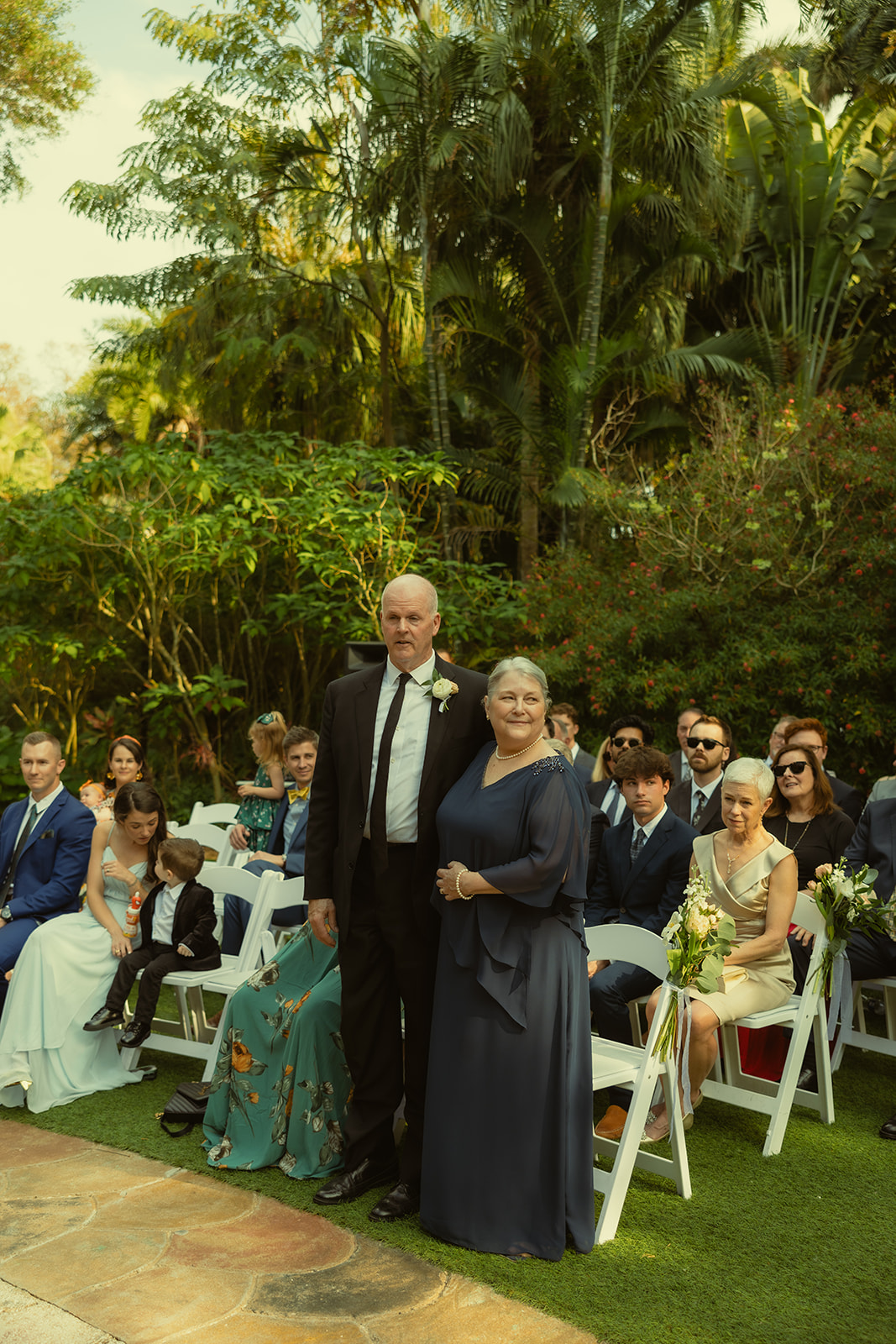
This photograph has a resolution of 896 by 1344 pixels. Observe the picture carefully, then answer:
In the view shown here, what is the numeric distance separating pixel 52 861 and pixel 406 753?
9.05ft

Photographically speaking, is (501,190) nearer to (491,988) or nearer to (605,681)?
(605,681)

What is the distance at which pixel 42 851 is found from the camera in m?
5.80

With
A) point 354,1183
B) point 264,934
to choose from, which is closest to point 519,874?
point 354,1183

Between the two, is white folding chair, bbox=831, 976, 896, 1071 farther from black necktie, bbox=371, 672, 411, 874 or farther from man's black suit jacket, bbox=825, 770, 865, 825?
black necktie, bbox=371, 672, 411, 874

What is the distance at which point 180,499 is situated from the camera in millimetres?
10977

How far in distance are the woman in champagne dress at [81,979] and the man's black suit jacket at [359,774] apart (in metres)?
1.88

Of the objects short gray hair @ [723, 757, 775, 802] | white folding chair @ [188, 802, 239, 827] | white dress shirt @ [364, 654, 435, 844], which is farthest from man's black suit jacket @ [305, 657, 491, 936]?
white folding chair @ [188, 802, 239, 827]

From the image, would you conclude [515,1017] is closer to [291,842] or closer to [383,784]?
[383,784]

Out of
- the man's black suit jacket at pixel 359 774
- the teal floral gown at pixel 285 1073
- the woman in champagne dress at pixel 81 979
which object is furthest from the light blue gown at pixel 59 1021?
the man's black suit jacket at pixel 359 774

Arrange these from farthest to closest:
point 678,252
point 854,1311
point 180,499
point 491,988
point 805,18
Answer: point 805,18, point 678,252, point 180,499, point 491,988, point 854,1311

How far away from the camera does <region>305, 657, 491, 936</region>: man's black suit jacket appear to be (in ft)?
12.9

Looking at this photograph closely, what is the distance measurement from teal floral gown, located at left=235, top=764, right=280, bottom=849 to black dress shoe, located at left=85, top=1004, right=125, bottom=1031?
1.93 meters

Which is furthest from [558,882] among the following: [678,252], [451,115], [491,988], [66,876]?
[678,252]

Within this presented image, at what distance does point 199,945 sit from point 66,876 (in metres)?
0.86
